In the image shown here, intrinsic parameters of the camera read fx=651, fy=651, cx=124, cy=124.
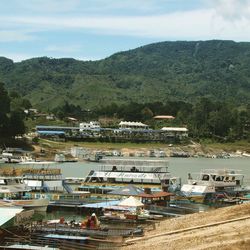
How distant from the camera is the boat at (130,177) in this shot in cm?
6175

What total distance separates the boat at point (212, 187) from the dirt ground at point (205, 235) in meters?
20.1

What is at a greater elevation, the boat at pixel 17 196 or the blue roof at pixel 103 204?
the boat at pixel 17 196

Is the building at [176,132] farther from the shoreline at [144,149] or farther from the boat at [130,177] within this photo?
the boat at [130,177]

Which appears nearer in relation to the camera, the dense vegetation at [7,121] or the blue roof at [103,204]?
the blue roof at [103,204]

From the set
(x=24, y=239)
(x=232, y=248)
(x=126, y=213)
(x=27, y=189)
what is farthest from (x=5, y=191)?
(x=232, y=248)

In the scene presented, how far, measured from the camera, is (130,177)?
64250 millimetres

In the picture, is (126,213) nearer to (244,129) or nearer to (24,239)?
(24,239)

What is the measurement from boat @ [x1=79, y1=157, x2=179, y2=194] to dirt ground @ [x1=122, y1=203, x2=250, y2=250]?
71.7 feet

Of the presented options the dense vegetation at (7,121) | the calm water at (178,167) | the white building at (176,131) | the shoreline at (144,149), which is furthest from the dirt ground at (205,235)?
the white building at (176,131)

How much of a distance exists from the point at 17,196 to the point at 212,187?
1932cm

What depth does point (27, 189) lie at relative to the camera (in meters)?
55.0

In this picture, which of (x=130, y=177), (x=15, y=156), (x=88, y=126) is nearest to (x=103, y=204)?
(x=130, y=177)

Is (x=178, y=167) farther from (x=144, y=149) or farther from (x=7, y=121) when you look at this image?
(x=144, y=149)

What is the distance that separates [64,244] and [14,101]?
478ft
